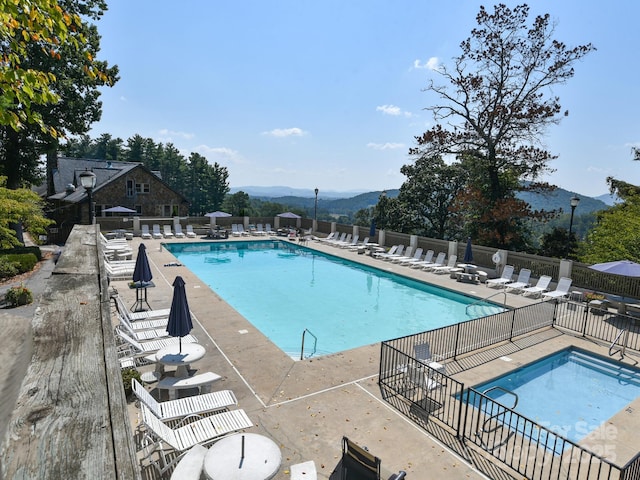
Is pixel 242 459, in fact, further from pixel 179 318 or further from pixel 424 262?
pixel 424 262

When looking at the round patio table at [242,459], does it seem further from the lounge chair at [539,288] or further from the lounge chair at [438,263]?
the lounge chair at [438,263]

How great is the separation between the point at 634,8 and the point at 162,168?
8241cm

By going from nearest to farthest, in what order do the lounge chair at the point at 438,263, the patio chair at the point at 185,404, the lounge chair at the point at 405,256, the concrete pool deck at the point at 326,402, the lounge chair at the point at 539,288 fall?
the concrete pool deck at the point at 326,402 < the patio chair at the point at 185,404 < the lounge chair at the point at 539,288 < the lounge chair at the point at 438,263 < the lounge chair at the point at 405,256

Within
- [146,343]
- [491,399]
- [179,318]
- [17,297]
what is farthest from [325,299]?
[491,399]

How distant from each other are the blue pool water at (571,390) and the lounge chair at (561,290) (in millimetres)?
5305

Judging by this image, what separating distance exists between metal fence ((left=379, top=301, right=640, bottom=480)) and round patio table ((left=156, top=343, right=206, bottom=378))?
383cm

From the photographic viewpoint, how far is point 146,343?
9000mm

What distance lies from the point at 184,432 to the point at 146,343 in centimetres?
373

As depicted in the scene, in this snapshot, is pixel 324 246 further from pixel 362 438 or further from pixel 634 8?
→ pixel 362 438

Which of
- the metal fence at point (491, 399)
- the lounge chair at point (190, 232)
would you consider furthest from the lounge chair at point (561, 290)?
the lounge chair at point (190, 232)

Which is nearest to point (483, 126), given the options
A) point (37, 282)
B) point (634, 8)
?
point (634, 8)

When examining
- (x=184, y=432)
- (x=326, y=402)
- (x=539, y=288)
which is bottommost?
(x=326, y=402)

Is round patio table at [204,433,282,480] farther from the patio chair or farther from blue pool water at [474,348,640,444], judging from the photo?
blue pool water at [474,348,640,444]

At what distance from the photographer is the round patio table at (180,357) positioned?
760 centimetres
